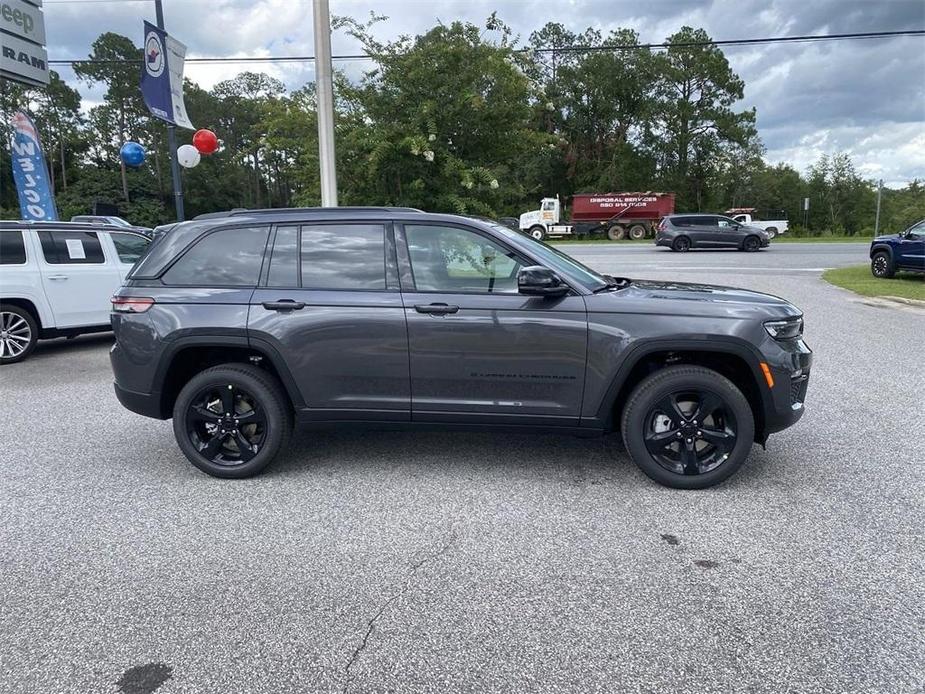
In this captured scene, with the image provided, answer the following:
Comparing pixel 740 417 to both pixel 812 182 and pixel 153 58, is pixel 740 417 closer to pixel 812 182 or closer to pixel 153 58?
pixel 153 58

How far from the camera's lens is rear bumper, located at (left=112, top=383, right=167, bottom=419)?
436 centimetres

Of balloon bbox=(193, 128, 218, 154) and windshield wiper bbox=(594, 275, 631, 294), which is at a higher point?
balloon bbox=(193, 128, 218, 154)

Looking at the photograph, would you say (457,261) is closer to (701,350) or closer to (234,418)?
(701,350)

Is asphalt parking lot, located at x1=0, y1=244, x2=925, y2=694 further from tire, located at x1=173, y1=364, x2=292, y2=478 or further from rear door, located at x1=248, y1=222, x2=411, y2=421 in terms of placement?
rear door, located at x1=248, y1=222, x2=411, y2=421

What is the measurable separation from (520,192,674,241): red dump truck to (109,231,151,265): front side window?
3472 cm

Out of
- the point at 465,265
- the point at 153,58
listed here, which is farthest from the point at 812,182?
the point at 465,265

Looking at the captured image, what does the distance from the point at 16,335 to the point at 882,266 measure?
710 inches

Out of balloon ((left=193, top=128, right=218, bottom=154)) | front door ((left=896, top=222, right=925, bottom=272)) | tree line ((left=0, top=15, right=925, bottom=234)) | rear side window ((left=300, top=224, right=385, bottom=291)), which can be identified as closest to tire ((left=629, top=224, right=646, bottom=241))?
tree line ((left=0, top=15, right=925, bottom=234))

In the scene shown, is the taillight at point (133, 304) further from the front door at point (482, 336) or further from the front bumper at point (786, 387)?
the front bumper at point (786, 387)

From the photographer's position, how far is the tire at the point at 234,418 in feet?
13.9

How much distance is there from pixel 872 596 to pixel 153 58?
13.4m

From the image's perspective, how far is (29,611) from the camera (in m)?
2.83

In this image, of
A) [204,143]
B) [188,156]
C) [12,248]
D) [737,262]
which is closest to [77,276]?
[12,248]

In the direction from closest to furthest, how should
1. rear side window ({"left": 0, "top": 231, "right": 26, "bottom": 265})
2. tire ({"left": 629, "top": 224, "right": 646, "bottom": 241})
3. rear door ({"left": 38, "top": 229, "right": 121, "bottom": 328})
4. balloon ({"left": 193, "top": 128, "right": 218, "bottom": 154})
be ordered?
rear side window ({"left": 0, "top": 231, "right": 26, "bottom": 265}), rear door ({"left": 38, "top": 229, "right": 121, "bottom": 328}), balloon ({"left": 193, "top": 128, "right": 218, "bottom": 154}), tire ({"left": 629, "top": 224, "right": 646, "bottom": 241})
